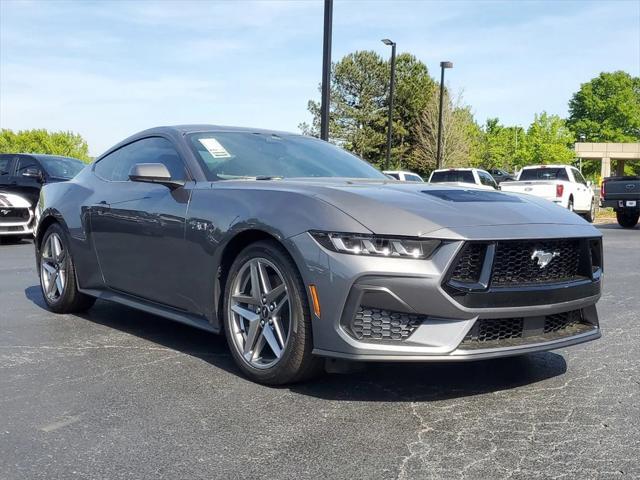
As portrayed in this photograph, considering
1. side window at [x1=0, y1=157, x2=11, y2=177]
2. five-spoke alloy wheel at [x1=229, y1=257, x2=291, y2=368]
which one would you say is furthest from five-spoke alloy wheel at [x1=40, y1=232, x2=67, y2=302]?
side window at [x1=0, y1=157, x2=11, y2=177]

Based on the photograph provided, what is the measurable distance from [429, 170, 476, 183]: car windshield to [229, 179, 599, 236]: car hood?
1755 centimetres

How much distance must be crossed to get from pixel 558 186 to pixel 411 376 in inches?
703

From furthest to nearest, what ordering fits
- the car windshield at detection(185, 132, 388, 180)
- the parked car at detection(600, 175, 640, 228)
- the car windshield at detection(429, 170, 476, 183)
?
the car windshield at detection(429, 170, 476, 183), the parked car at detection(600, 175, 640, 228), the car windshield at detection(185, 132, 388, 180)

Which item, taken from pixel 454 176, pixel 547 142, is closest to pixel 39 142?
pixel 547 142

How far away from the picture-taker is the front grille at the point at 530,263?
139 inches

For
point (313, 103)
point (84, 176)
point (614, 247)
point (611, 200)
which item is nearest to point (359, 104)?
point (313, 103)

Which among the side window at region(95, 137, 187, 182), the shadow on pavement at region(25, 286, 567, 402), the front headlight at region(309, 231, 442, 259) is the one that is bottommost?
the shadow on pavement at region(25, 286, 567, 402)

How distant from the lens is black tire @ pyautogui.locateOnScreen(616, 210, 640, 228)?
18.9 metres

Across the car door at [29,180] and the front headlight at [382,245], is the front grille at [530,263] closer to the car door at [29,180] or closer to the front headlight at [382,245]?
the front headlight at [382,245]

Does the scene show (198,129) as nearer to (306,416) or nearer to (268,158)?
(268,158)

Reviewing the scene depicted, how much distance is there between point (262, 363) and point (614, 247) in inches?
401

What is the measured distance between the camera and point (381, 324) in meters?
3.47

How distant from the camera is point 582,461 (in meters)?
2.86

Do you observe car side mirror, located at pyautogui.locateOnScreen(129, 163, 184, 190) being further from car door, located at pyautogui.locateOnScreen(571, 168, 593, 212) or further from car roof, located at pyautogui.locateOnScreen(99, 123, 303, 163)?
car door, located at pyautogui.locateOnScreen(571, 168, 593, 212)
